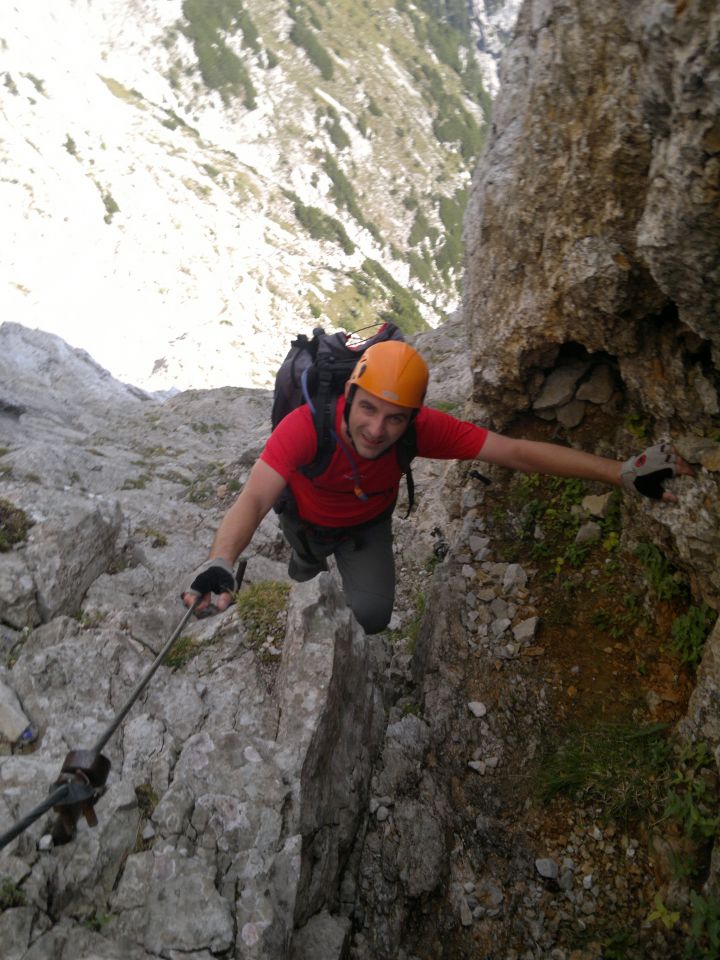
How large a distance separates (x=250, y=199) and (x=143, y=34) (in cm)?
7665

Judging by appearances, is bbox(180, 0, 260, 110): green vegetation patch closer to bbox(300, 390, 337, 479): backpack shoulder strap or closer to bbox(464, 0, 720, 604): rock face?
bbox(464, 0, 720, 604): rock face

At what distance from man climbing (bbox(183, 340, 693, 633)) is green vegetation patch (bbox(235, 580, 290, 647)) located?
77cm

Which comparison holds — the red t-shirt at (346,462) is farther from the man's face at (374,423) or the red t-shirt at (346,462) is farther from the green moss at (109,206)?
the green moss at (109,206)

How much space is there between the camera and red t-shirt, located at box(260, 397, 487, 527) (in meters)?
5.67

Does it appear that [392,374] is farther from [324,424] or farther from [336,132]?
[336,132]

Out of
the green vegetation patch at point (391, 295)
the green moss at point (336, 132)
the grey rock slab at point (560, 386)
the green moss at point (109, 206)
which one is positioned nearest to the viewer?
the grey rock slab at point (560, 386)

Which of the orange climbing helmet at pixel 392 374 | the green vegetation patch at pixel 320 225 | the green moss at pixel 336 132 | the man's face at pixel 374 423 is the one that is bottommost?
the green vegetation patch at pixel 320 225

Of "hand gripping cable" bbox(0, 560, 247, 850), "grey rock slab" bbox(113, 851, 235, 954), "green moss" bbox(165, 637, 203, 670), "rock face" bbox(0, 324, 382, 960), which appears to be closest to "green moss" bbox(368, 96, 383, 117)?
"rock face" bbox(0, 324, 382, 960)

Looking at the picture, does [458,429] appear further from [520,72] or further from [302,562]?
[520,72]

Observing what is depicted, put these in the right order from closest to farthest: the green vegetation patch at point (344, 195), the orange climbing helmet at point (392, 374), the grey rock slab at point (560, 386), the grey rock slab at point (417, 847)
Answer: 1. the grey rock slab at point (417, 847)
2. the orange climbing helmet at point (392, 374)
3. the grey rock slab at point (560, 386)
4. the green vegetation patch at point (344, 195)

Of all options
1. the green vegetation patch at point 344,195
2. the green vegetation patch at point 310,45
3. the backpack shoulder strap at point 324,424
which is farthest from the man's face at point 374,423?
the green vegetation patch at point 310,45

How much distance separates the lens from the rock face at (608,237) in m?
3.72

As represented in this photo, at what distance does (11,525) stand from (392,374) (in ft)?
15.0

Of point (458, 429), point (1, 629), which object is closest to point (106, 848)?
point (1, 629)
